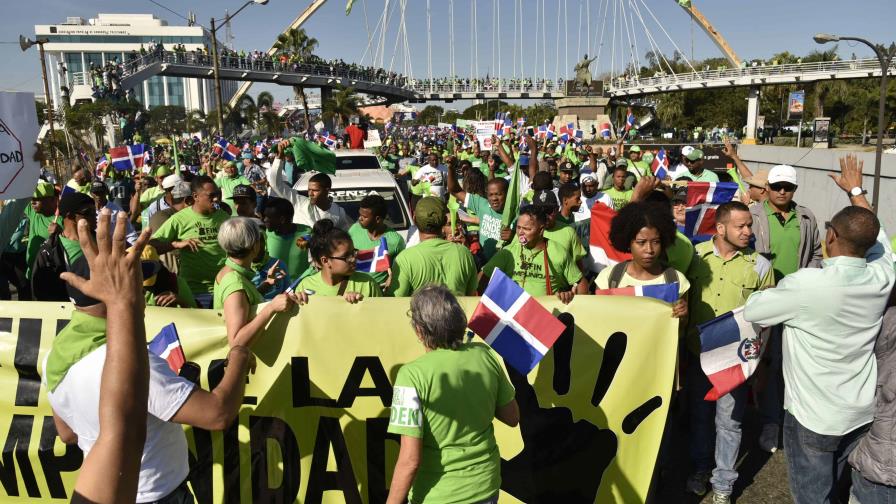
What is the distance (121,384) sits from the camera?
1.58 m

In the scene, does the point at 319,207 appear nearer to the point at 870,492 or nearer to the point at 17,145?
the point at 17,145

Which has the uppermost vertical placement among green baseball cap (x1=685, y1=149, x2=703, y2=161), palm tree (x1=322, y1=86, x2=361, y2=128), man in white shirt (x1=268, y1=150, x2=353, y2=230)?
palm tree (x1=322, y1=86, x2=361, y2=128)

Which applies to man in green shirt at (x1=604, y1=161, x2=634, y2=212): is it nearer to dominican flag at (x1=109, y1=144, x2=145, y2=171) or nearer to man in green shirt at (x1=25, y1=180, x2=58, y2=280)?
man in green shirt at (x1=25, y1=180, x2=58, y2=280)

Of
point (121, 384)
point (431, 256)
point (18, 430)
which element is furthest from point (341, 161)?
point (121, 384)

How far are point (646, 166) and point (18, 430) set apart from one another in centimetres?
892

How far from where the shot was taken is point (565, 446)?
139 inches

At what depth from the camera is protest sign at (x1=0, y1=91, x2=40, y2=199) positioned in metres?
4.93

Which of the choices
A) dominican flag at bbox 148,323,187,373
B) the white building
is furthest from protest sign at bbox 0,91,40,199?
the white building

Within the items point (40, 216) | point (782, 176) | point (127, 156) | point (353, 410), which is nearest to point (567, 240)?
point (782, 176)

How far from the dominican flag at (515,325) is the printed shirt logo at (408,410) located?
0.88 metres

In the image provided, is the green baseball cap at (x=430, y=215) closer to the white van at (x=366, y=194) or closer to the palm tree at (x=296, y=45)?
the white van at (x=366, y=194)

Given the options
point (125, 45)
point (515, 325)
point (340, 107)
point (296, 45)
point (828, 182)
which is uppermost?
point (125, 45)

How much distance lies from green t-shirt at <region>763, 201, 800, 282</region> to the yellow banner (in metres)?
1.79

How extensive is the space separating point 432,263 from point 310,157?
5.15m
